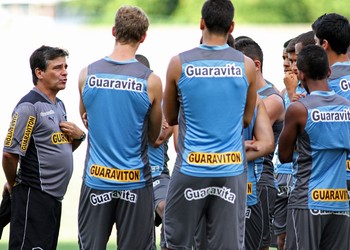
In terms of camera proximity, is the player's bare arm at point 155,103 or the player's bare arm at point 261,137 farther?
the player's bare arm at point 261,137

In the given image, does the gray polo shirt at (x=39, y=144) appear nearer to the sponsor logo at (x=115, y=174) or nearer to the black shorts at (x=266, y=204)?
the sponsor logo at (x=115, y=174)

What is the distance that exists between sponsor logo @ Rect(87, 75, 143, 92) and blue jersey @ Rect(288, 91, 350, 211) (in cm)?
124

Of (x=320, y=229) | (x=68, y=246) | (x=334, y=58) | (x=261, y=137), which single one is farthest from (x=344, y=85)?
(x=68, y=246)

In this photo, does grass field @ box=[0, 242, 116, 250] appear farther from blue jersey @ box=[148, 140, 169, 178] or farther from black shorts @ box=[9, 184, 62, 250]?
black shorts @ box=[9, 184, 62, 250]

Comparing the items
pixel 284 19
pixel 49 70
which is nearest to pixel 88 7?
pixel 284 19

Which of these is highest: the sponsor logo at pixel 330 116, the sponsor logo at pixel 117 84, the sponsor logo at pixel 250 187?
the sponsor logo at pixel 117 84

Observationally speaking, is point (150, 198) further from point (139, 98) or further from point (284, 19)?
point (284, 19)

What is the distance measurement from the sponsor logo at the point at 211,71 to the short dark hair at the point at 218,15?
0.29m

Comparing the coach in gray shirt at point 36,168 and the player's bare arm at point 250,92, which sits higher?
the player's bare arm at point 250,92

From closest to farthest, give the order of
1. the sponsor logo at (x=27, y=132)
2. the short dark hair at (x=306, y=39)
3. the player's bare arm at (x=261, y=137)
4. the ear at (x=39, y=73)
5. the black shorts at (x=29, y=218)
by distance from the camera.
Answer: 1. the player's bare arm at (x=261, y=137)
2. the sponsor logo at (x=27, y=132)
3. the black shorts at (x=29, y=218)
4. the ear at (x=39, y=73)
5. the short dark hair at (x=306, y=39)

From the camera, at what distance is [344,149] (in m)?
7.14

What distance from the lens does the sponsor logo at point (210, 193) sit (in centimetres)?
684

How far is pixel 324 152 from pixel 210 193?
929 millimetres

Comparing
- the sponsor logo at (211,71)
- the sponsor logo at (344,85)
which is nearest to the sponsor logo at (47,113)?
the sponsor logo at (211,71)
